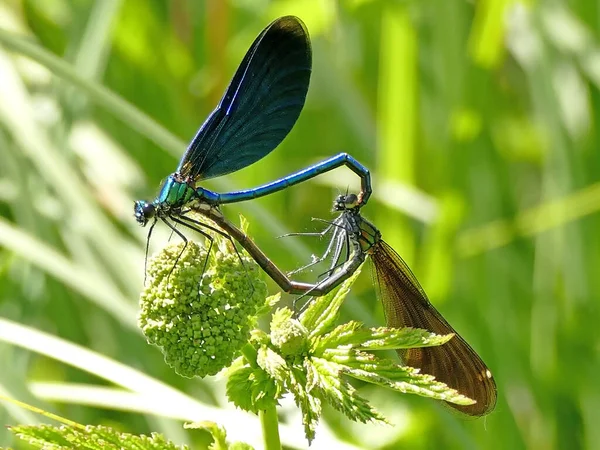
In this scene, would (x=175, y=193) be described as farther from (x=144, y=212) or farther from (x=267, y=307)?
(x=267, y=307)

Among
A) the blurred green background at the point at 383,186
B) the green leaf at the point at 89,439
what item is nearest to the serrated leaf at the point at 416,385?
the green leaf at the point at 89,439

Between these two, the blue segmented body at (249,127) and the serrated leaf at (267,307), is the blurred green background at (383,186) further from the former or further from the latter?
the serrated leaf at (267,307)

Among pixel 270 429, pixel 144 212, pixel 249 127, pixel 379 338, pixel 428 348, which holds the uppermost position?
pixel 249 127

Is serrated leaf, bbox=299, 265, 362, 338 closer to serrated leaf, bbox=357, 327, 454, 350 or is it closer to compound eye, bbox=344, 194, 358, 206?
serrated leaf, bbox=357, 327, 454, 350

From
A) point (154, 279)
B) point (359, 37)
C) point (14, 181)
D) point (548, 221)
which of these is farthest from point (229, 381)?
point (359, 37)

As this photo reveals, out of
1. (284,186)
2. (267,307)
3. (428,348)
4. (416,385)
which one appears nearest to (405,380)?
(416,385)

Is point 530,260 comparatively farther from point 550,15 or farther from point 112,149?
point 112,149

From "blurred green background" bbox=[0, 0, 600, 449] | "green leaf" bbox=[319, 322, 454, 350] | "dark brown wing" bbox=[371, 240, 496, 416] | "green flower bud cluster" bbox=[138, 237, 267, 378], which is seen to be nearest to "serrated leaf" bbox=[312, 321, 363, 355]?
"green leaf" bbox=[319, 322, 454, 350]
